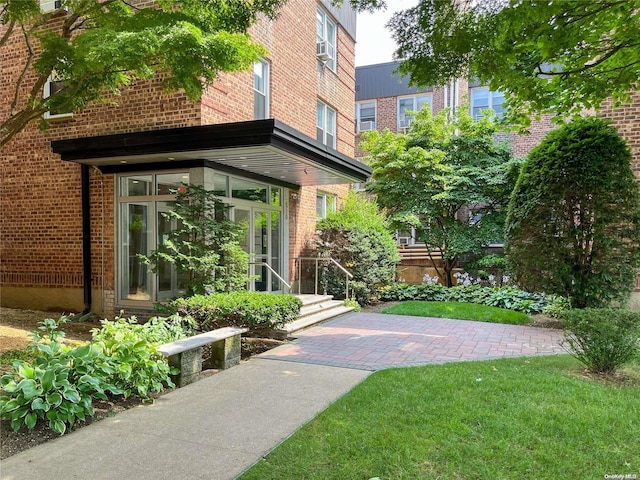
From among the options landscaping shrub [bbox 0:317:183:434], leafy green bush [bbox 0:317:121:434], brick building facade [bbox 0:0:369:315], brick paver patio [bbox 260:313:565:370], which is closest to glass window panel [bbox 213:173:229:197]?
brick building facade [bbox 0:0:369:315]

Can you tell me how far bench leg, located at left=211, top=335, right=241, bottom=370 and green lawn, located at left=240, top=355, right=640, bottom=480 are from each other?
1.89 meters

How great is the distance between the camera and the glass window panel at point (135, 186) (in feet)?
30.1

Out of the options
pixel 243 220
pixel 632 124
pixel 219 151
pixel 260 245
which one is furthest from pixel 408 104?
pixel 219 151

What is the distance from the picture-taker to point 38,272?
10.0 metres

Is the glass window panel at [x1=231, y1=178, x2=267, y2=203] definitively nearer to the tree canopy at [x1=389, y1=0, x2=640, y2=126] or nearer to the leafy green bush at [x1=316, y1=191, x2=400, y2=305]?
the leafy green bush at [x1=316, y1=191, x2=400, y2=305]

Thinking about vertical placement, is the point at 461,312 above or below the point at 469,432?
below

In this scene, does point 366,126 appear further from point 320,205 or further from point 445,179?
point 320,205

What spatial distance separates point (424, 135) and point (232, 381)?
13.0 metres

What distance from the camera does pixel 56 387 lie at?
382 cm

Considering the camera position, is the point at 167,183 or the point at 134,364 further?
the point at 167,183

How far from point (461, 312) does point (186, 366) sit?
269 inches

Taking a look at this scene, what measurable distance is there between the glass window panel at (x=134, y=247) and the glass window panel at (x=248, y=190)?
1769 mm

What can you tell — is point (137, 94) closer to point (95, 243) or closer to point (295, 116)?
point (95, 243)

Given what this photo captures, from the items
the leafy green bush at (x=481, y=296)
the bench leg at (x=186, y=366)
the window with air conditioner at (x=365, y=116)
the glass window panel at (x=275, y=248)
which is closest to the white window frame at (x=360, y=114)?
the window with air conditioner at (x=365, y=116)
